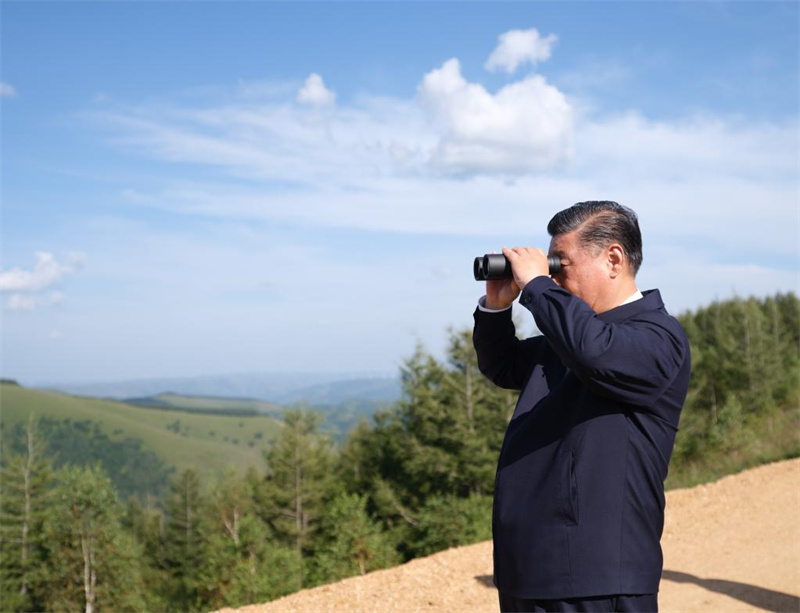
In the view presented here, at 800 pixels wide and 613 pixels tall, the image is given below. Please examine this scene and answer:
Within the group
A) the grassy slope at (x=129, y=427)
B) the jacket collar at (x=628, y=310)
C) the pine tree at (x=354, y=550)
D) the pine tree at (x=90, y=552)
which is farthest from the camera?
the grassy slope at (x=129, y=427)

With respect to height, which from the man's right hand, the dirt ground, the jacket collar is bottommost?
the dirt ground

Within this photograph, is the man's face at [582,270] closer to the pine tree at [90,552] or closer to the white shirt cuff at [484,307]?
the white shirt cuff at [484,307]

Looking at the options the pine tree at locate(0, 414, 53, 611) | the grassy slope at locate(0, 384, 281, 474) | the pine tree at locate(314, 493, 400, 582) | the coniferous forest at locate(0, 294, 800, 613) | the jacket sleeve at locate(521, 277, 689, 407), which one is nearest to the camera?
the jacket sleeve at locate(521, 277, 689, 407)

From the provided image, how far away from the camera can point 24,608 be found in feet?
123

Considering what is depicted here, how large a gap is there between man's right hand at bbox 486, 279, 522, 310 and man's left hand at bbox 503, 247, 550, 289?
217mm

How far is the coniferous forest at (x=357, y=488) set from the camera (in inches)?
1084

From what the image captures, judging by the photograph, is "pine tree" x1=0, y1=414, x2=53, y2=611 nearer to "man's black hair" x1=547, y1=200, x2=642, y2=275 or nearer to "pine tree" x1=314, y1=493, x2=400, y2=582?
"pine tree" x1=314, y1=493, x2=400, y2=582

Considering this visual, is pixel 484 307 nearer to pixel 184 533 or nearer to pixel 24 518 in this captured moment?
pixel 24 518

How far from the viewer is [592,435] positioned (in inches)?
83.8

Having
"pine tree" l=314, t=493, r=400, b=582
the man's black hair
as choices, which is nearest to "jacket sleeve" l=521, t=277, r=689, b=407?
the man's black hair

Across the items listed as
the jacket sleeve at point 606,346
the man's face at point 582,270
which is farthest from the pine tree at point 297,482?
the jacket sleeve at point 606,346

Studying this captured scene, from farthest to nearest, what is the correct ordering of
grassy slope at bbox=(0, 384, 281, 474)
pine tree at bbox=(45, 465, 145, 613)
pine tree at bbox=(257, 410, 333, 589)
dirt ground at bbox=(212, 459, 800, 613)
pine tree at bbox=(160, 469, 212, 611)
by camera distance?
grassy slope at bbox=(0, 384, 281, 474)
pine tree at bbox=(160, 469, 212, 611)
pine tree at bbox=(257, 410, 333, 589)
pine tree at bbox=(45, 465, 145, 613)
dirt ground at bbox=(212, 459, 800, 613)

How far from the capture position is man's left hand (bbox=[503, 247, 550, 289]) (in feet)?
7.21

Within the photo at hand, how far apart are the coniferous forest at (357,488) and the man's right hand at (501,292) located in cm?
2042
